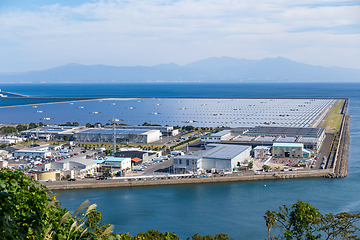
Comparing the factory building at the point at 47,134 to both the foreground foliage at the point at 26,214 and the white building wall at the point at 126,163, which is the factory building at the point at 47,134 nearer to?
the white building wall at the point at 126,163

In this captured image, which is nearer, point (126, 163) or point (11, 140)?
point (126, 163)

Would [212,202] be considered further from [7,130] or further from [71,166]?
[7,130]

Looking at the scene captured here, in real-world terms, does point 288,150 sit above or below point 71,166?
above

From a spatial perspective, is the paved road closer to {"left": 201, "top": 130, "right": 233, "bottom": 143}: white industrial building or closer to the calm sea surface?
the calm sea surface

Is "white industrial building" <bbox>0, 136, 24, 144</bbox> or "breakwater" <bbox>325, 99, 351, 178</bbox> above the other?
"white industrial building" <bbox>0, 136, 24, 144</bbox>

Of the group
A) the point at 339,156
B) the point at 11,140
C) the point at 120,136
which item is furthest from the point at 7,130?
the point at 339,156

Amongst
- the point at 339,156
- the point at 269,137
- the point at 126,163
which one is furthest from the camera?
the point at 269,137

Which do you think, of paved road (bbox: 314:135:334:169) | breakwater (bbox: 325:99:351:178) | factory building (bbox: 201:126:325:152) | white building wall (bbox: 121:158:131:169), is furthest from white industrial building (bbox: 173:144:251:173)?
factory building (bbox: 201:126:325:152)

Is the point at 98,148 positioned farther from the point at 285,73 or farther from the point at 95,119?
the point at 285,73

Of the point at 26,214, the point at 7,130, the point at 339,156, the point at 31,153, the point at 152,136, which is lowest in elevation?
the point at 339,156

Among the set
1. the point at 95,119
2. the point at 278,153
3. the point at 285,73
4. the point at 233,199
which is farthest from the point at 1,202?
the point at 285,73
